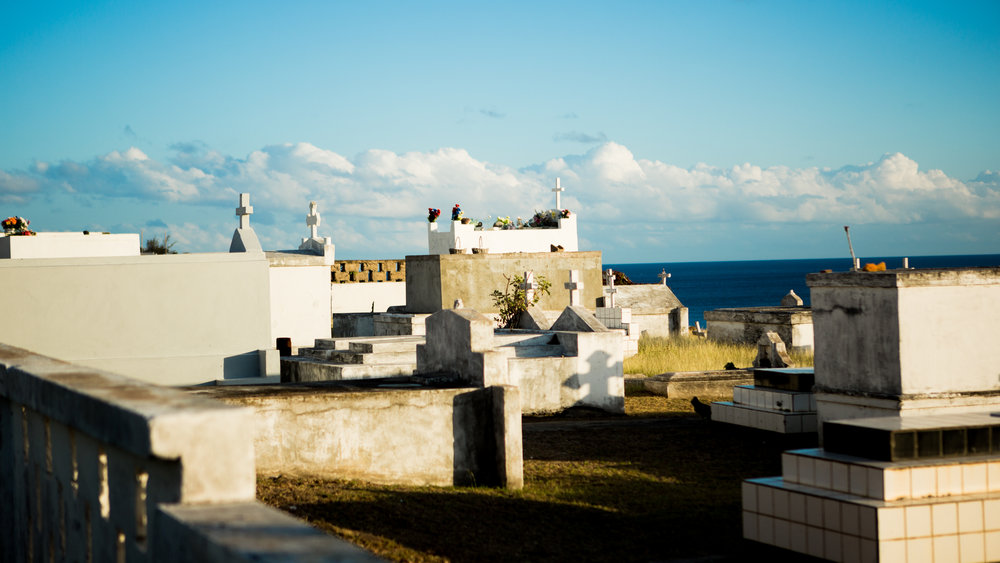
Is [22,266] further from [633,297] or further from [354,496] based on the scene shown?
[633,297]

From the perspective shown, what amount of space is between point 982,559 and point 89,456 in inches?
253

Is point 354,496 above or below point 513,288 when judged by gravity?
below

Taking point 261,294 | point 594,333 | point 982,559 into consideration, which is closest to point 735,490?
point 982,559

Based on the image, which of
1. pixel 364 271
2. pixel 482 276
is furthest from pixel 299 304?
pixel 364 271

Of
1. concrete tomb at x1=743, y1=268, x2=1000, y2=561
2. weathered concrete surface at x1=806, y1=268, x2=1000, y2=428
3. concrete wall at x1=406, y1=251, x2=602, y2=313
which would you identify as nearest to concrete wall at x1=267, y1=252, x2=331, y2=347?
concrete wall at x1=406, y1=251, x2=602, y2=313

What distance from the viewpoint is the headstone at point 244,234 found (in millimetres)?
22391

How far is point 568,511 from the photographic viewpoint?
9.90 meters

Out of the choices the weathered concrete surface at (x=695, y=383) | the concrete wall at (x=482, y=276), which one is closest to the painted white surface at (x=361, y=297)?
the concrete wall at (x=482, y=276)

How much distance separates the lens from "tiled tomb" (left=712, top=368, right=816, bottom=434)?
14.1 m

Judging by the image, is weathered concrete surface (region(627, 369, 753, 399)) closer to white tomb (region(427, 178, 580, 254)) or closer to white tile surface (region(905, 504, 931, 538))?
white tomb (region(427, 178, 580, 254))

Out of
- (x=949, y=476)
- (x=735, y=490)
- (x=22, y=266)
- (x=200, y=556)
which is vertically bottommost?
(x=735, y=490)

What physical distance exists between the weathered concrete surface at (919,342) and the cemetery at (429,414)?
28 mm

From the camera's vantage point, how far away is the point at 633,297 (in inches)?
1513

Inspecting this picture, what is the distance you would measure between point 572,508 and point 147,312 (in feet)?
32.8
